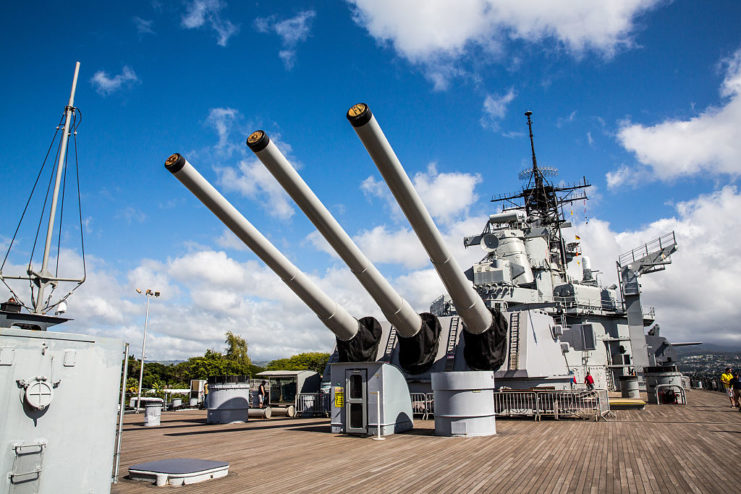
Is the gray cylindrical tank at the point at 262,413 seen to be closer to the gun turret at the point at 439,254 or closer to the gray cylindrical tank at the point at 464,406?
the gun turret at the point at 439,254

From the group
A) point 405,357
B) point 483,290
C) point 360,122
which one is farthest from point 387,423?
point 483,290

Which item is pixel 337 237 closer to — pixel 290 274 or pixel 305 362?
pixel 290 274

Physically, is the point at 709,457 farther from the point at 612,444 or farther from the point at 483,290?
the point at 483,290

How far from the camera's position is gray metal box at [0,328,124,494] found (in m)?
3.20

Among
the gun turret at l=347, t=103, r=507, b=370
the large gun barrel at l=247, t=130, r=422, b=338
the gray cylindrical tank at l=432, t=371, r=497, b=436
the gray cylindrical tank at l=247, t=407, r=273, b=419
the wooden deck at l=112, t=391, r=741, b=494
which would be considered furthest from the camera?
the gray cylindrical tank at l=247, t=407, r=273, b=419

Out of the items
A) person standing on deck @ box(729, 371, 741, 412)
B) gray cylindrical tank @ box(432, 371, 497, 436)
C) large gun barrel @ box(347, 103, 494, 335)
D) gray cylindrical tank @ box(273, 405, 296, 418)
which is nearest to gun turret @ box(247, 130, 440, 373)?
large gun barrel @ box(347, 103, 494, 335)

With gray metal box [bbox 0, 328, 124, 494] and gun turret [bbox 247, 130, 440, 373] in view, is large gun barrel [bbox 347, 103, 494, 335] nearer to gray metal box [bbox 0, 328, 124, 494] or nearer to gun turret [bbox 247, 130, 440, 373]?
gun turret [bbox 247, 130, 440, 373]

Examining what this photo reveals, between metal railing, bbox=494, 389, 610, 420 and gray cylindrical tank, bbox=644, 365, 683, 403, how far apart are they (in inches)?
273

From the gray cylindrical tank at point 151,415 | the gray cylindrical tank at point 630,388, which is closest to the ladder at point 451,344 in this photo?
the gray cylindrical tank at point 151,415

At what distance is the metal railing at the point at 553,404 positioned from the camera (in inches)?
431

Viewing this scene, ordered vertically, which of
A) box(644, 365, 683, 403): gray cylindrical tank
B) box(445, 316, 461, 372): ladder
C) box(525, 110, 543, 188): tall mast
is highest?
box(525, 110, 543, 188): tall mast

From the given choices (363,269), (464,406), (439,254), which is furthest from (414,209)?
(464,406)

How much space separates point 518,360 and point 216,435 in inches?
285

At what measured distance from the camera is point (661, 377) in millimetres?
16719
